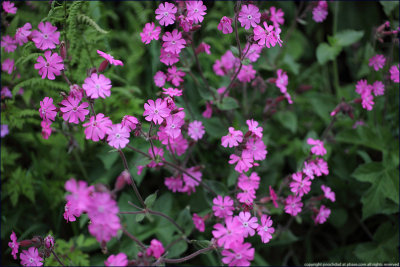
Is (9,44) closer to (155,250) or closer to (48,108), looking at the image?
(48,108)

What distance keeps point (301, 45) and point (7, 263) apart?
2981mm

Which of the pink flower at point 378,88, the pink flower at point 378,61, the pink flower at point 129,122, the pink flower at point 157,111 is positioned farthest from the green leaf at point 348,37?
the pink flower at point 129,122

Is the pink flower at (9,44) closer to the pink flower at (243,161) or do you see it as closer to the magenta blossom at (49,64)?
the magenta blossom at (49,64)

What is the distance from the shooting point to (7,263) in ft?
7.54

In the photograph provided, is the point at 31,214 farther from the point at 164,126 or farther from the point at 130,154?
the point at 164,126

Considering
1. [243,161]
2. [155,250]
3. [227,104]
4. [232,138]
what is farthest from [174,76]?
[155,250]

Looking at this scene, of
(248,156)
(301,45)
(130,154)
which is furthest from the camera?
(301,45)

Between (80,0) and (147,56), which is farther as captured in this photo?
(147,56)

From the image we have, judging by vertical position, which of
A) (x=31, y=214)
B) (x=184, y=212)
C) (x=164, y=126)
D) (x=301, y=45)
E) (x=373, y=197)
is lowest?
(x=31, y=214)

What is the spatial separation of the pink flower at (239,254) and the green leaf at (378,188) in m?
1.10

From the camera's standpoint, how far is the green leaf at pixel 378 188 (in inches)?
90.7

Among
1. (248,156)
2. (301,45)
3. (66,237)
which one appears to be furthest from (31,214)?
(301,45)

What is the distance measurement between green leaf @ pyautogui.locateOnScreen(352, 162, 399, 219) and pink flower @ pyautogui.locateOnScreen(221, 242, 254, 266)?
1.10 metres

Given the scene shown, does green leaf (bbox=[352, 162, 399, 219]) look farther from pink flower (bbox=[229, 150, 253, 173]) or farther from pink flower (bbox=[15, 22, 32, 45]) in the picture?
pink flower (bbox=[15, 22, 32, 45])
